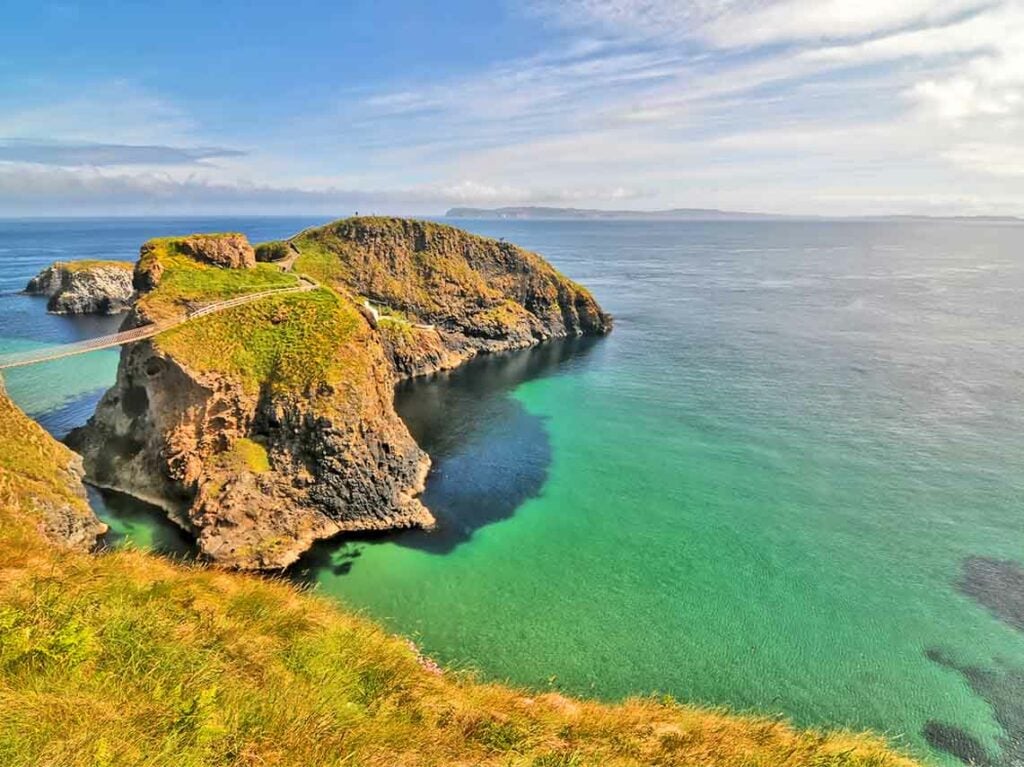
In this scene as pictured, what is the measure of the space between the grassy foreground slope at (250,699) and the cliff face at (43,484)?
51.0ft

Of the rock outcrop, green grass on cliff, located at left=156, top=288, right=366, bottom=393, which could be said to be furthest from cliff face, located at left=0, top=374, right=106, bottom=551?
the rock outcrop

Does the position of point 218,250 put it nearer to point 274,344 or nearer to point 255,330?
point 255,330

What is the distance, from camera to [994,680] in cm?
2670

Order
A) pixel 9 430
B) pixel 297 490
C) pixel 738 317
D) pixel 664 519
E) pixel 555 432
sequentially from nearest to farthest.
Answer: pixel 9 430 → pixel 297 490 → pixel 664 519 → pixel 555 432 → pixel 738 317

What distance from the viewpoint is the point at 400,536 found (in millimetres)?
37219

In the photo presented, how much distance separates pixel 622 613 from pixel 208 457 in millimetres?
28136

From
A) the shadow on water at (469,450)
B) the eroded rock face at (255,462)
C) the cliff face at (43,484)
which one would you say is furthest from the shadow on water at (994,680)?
the cliff face at (43,484)

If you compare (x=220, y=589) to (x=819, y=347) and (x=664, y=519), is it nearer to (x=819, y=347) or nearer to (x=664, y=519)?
(x=664, y=519)

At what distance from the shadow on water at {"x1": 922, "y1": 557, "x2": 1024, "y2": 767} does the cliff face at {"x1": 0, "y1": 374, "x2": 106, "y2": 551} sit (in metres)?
40.5

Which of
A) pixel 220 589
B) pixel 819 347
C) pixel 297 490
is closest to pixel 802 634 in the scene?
pixel 220 589

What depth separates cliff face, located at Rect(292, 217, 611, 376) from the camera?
268ft

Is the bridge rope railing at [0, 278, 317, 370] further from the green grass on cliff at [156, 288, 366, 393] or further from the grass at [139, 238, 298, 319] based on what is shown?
the grass at [139, 238, 298, 319]

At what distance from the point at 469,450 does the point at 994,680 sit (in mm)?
36914

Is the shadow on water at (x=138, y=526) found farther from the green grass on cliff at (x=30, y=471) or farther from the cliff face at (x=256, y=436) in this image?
the green grass on cliff at (x=30, y=471)
